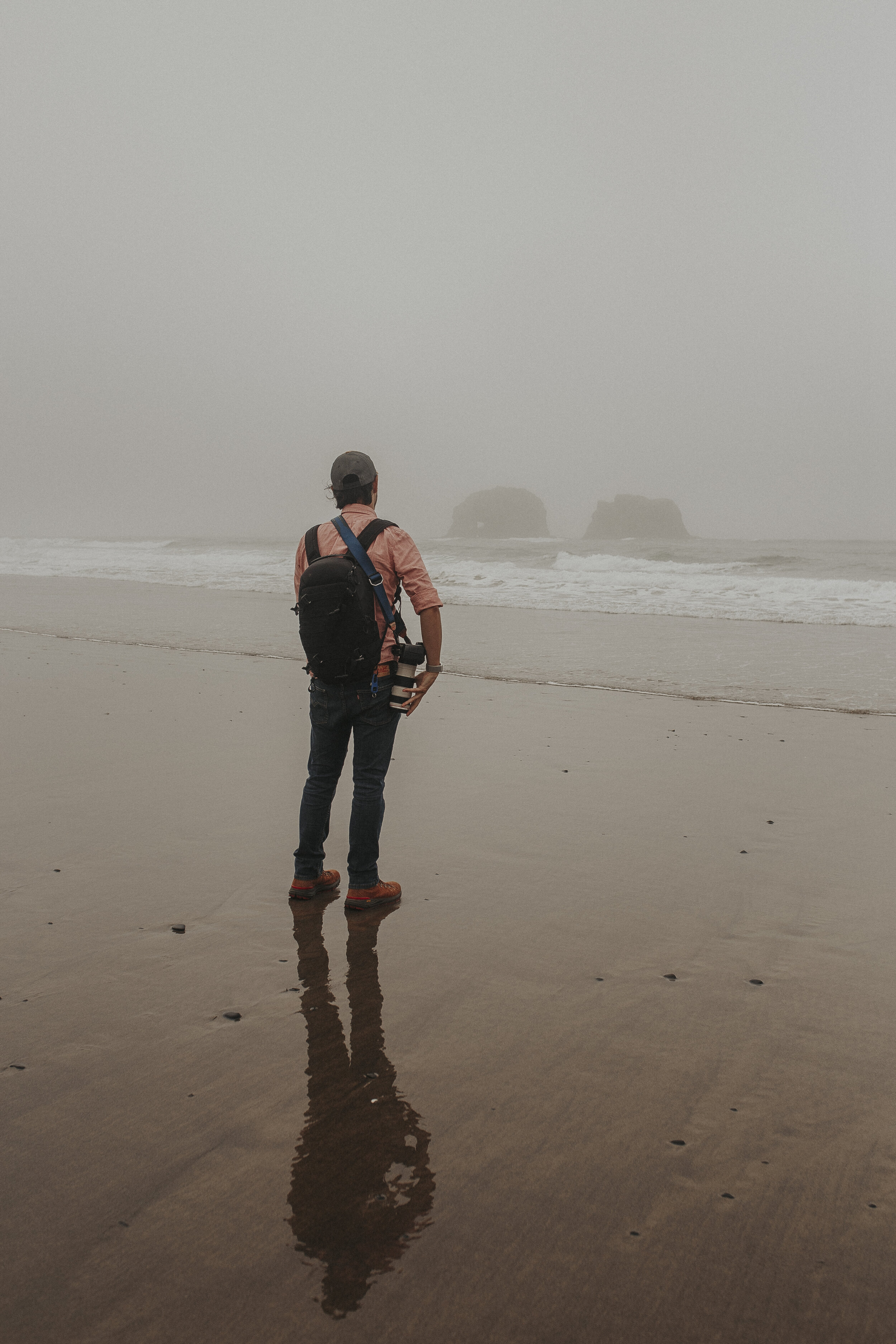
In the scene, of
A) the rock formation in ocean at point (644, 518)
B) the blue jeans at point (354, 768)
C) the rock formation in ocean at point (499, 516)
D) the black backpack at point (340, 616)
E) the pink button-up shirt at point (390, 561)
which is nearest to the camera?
the black backpack at point (340, 616)

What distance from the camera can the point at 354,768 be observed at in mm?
3652

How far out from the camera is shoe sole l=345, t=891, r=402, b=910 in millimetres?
3537

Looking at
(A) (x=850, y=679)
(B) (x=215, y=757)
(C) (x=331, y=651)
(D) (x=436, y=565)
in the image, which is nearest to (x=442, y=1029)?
(C) (x=331, y=651)

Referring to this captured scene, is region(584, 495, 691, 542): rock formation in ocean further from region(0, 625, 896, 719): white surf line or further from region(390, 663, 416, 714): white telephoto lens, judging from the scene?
region(390, 663, 416, 714): white telephoto lens

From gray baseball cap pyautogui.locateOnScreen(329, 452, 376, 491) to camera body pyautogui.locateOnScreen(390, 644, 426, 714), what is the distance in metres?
0.68

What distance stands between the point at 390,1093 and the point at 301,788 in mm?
3101

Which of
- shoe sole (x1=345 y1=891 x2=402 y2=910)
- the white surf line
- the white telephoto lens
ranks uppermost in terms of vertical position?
the white telephoto lens

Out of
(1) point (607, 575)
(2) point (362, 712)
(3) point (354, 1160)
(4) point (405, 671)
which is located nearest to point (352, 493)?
(4) point (405, 671)

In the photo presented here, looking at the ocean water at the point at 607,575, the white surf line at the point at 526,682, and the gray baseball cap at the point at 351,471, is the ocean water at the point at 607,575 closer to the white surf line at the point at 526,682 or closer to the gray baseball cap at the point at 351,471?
the white surf line at the point at 526,682

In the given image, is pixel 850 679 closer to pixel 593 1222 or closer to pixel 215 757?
pixel 215 757

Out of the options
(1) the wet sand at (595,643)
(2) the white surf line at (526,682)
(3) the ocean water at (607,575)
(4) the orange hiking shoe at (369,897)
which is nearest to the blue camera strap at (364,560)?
(4) the orange hiking shoe at (369,897)

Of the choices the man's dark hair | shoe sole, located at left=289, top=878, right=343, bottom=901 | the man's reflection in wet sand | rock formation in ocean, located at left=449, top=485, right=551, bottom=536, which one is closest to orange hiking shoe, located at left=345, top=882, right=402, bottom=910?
shoe sole, located at left=289, top=878, right=343, bottom=901

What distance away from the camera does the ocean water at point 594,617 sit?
30.4 ft

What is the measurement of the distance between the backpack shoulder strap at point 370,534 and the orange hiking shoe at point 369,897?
134 cm
